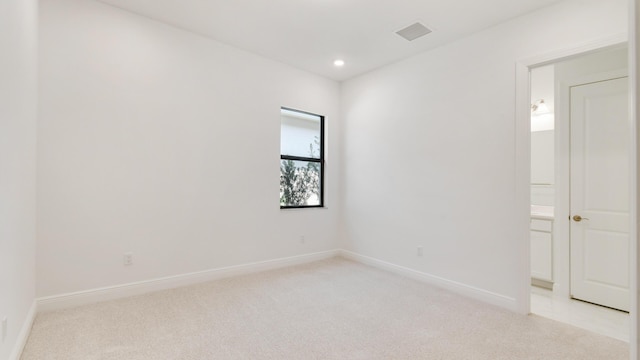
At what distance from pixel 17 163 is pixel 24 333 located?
1.20 meters

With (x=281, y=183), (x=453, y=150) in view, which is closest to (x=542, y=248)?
(x=453, y=150)

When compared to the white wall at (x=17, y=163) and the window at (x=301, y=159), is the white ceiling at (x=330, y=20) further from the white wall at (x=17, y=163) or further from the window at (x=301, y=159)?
the white wall at (x=17, y=163)

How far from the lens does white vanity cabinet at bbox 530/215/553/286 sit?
3600mm

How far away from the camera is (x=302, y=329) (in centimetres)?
245

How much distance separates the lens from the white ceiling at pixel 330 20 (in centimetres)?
283

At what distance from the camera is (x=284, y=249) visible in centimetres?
421

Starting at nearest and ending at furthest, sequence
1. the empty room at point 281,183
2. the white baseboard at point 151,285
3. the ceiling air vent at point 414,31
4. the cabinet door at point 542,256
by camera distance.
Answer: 1. the empty room at point 281,183
2. the white baseboard at point 151,285
3. the ceiling air vent at point 414,31
4. the cabinet door at point 542,256

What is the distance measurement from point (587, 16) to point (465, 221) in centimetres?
203

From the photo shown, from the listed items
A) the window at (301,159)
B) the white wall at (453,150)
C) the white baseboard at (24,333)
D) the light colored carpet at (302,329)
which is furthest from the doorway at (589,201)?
the white baseboard at (24,333)

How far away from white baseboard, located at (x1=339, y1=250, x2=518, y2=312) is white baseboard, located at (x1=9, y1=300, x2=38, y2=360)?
3.49 m

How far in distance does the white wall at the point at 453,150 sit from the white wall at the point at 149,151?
1.21 metres

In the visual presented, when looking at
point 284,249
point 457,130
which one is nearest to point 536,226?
point 457,130

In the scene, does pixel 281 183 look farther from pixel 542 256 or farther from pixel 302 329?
pixel 542 256

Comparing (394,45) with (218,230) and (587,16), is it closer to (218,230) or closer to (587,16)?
(587,16)
